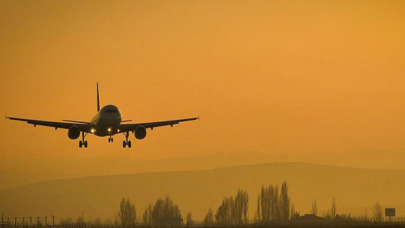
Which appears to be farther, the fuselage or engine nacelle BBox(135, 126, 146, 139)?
engine nacelle BBox(135, 126, 146, 139)

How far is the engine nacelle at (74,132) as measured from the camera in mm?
126500

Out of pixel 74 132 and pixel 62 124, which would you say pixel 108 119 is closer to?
pixel 74 132

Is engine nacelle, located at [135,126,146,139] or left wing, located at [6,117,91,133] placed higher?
left wing, located at [6,117,91,133]

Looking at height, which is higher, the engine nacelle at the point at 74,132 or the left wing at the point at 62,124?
the left wing at the point at 62,124

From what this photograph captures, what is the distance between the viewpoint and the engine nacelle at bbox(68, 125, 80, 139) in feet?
415

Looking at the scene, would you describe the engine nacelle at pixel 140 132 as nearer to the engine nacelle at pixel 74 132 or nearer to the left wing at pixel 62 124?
the left wing at pixel 62 124

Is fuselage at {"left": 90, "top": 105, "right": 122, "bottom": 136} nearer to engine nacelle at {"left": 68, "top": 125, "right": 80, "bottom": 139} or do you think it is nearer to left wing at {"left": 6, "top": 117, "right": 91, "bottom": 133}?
left wing at {"left": 6, "top": 117, "right": 91, "bottom": 133}

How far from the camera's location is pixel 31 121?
132750mm

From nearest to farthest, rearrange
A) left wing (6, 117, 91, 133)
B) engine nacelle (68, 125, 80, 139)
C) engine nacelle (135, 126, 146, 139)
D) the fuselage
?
the fuselage
engine nacelle (68, 125, 80, 139)
left wing (6, 117, 91, 133)
engine nacelle (135, 126, 146, 139)

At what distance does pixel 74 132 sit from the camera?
126688 millimetres

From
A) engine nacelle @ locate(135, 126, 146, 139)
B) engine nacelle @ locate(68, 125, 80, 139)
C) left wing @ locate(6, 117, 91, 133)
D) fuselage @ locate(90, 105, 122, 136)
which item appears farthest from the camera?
Answer: engine nacelle @ locate(135, 126, 146, 139)

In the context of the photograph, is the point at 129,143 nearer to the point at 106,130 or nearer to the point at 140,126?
the point at 140,126

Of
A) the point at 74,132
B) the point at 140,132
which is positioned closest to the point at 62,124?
the point at 74,132

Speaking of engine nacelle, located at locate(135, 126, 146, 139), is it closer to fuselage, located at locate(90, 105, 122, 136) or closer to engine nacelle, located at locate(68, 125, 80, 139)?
engine nacelle, located at locate(68, 125, 80, 139)
